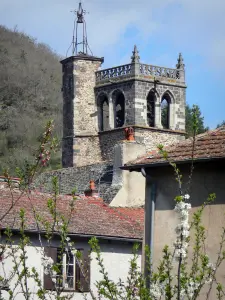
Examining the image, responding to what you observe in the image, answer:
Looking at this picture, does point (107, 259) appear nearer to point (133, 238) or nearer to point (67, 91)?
point (133, 238)

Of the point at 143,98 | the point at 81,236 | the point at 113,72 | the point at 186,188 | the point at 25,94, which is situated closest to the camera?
the point at 186,188

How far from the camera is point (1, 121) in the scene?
84688 millimetres

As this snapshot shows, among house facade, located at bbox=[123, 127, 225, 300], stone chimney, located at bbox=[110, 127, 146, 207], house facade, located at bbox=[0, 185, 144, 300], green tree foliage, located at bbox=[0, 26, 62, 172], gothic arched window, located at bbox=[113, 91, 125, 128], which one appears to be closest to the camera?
house facade, located at bbox=[123, 127, 225, 300]

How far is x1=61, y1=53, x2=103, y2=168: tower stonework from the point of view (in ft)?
189

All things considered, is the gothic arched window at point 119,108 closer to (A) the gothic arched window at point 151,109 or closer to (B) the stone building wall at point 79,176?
(A) the gothic arched window at point 151,109

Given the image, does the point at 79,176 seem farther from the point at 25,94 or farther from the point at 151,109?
the point at 25,94

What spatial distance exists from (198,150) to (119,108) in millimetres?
43221

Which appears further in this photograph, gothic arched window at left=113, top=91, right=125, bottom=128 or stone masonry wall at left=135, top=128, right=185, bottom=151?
gothic arched window at left=113, top=91, right=125, bottom=128

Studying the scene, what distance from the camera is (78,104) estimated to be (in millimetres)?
58562

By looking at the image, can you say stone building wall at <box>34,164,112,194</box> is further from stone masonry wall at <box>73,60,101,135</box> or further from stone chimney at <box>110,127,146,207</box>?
stone masonry wall at <box>73,60,101,135</box>

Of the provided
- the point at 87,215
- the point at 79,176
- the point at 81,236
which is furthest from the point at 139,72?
the point at 81,236

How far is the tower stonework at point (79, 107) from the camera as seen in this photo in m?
57.7

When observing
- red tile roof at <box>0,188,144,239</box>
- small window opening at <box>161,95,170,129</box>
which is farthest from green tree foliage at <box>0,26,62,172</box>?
red tile roof at <box>0,188,144,239</box>

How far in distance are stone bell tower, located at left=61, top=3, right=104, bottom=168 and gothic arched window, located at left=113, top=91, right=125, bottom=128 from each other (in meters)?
1.11
